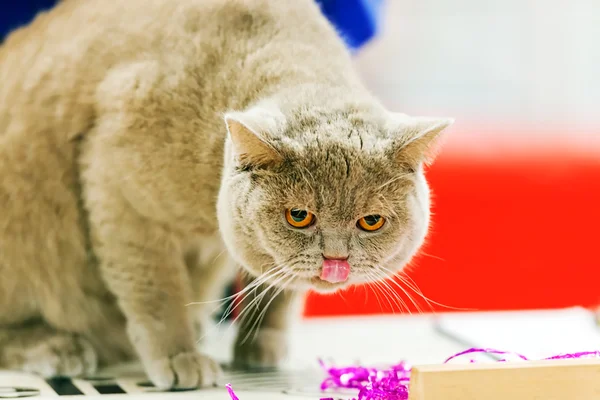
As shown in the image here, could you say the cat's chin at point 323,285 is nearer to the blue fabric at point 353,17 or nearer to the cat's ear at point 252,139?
the cat's ear at point 252,139

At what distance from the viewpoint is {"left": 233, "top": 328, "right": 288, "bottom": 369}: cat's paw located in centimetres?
149

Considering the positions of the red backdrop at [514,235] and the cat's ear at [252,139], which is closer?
the cat's ear at [252,139]

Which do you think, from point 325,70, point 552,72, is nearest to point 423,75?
point 552,72

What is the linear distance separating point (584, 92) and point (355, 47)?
1384 millimetres

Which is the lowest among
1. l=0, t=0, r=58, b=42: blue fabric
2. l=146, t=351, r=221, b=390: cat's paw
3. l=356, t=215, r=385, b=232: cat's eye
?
l=146, t=351, r=221, b=390: cat's paw

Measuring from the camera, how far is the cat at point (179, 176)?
1112 mm

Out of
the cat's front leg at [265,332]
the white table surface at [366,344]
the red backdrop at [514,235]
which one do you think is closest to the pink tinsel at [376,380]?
the white table surface at [366,344]

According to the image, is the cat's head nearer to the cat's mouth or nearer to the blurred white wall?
the cat's mouth

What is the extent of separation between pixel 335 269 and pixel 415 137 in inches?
9.4

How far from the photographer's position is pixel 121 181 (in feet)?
4.34

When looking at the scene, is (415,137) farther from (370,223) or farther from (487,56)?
(487,56)

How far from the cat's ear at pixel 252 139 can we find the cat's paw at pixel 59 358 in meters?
0.55

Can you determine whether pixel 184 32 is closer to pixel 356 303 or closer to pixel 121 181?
pixel 121 181

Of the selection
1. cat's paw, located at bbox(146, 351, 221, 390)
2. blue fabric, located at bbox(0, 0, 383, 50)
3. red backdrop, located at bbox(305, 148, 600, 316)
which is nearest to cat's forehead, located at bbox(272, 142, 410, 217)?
cat's paw, located at bbox(146, 351, 221, 390)
